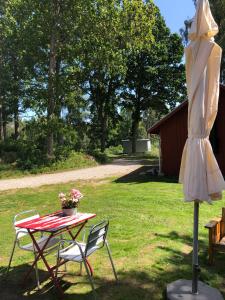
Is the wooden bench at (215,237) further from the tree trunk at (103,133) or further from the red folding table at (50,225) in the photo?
the tree trunk at (103,133)

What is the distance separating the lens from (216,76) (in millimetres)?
4586

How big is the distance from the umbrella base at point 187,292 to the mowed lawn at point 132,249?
0.24 meters

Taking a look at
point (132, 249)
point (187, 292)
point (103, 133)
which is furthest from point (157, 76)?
point (187, 292)

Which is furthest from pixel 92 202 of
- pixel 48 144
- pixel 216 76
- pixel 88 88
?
pixel 88 88

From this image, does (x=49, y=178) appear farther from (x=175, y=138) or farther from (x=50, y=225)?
(x=50, y=225)

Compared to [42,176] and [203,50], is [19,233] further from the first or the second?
[42,176]

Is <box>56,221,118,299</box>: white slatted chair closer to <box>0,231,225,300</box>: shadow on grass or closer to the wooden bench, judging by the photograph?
<box>0,231,225,300</box>: shadow on grass

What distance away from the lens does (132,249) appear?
6.88 meters

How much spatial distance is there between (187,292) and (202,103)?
8.44 ft

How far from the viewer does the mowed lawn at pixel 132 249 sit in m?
5.26

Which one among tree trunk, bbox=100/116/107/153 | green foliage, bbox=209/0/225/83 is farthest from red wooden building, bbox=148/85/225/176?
tree trunk, bbox=100/116/107/153

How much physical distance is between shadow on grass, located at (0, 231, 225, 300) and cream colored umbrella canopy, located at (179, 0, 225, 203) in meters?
1.69

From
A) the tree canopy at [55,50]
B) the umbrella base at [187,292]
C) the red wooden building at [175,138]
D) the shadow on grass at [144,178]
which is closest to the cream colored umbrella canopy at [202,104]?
the umbrella base at [187,292]

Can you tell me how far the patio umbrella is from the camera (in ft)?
14.5
